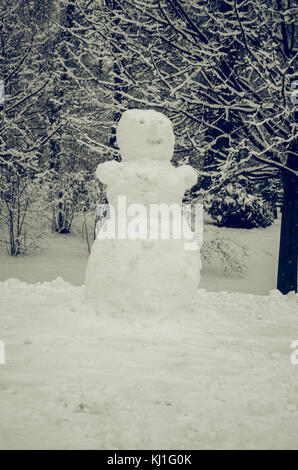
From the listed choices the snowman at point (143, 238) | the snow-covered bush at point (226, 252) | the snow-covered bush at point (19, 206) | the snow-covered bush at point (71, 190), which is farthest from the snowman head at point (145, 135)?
the snow-covered bush at point (71, 190)

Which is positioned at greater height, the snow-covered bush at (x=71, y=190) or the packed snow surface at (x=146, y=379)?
the snow-covered bush at (x=71, y=190)

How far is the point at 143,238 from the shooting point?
15.0 ft

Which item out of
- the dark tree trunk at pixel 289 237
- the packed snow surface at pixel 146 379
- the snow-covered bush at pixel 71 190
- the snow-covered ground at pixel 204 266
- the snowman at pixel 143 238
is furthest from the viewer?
the snow-covered bush at pixel 71 190

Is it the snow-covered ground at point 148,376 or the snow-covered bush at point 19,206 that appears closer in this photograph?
the snow-covered ground at point 148,376

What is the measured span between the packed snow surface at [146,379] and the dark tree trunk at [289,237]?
1693 mm

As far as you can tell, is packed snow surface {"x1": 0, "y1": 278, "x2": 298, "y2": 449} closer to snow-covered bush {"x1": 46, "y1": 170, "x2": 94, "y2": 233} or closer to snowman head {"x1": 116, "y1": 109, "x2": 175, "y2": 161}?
snowman head {"x1": 116, "y1": 109, "x2": 175, "y2": 161}

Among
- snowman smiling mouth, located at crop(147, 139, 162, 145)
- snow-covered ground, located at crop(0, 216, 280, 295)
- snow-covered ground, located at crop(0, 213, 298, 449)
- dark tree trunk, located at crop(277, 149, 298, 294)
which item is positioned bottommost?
snow-covered ground, located at crop(0, 216, 280, 295)

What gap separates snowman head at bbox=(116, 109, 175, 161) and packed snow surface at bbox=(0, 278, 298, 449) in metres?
1.89

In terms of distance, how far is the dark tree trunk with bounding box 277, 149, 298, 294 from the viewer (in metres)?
6.82

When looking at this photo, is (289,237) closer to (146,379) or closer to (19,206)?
(146,379)

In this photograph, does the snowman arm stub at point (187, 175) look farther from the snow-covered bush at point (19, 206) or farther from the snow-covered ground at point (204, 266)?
the snow-covered bush at point (19, 206)

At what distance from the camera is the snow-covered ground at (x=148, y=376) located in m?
2.39

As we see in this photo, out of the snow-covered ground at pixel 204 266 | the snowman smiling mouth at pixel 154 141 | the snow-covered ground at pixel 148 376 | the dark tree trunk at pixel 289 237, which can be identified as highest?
the snowman smiling mouth at pixel 154 141

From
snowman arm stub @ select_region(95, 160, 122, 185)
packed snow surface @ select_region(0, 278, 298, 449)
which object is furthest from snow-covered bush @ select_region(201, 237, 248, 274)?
snowman arm stub @ select_region(95, 160, 122, 185)
